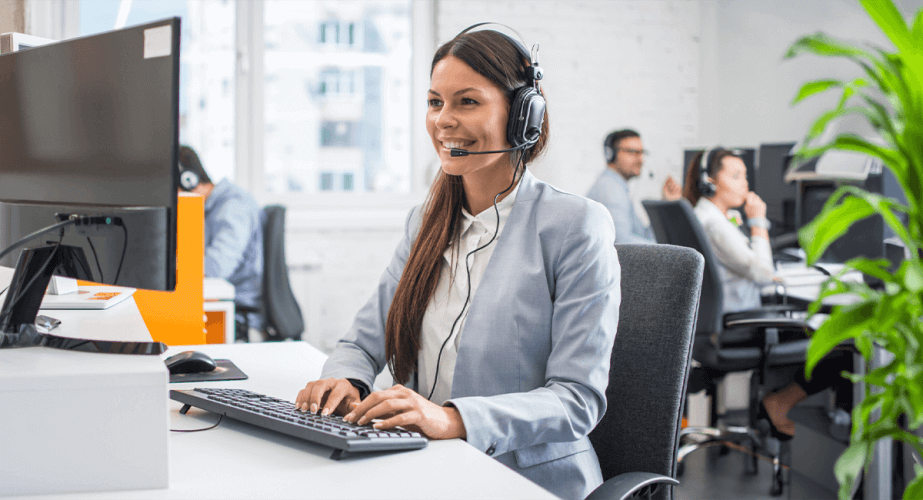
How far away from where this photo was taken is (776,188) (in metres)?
3.80

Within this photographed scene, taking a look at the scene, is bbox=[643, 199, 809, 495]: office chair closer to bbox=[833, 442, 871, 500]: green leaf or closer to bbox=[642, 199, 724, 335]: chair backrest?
bbox=[642, 199, 724, 335]: chair backrest

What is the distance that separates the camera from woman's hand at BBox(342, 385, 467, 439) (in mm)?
860

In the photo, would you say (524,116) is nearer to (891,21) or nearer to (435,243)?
(435,243)

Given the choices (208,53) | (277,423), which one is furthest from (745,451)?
(208,53)

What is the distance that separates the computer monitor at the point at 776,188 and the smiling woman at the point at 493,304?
2.91m

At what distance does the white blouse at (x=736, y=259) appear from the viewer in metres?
2.92

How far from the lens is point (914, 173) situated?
1.83 feet

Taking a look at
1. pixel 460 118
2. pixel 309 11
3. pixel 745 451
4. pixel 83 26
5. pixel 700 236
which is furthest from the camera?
pixel 309 11

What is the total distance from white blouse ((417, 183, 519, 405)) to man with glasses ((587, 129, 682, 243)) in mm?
2205

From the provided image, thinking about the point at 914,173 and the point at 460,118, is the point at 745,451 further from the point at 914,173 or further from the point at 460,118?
the point at 914,173

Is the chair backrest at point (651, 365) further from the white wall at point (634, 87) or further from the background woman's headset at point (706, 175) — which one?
the white wall at point (634, 87)

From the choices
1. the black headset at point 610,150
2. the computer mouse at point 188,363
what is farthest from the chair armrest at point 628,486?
the black headset at point 610,150

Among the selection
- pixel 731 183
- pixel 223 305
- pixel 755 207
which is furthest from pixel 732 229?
pixel 223 305

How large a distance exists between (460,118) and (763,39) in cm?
382
